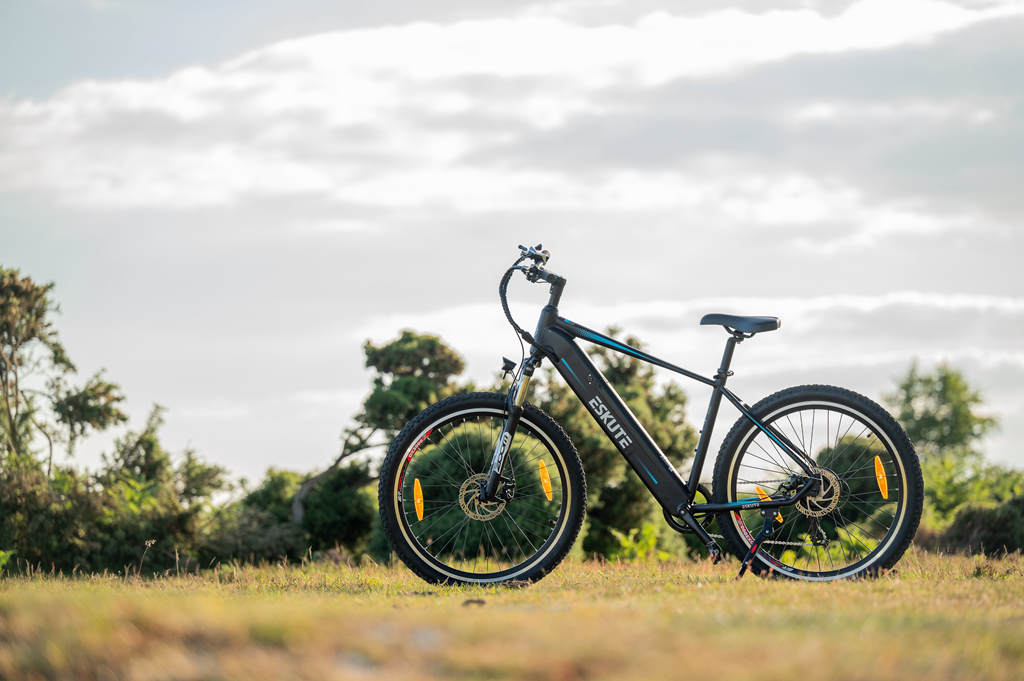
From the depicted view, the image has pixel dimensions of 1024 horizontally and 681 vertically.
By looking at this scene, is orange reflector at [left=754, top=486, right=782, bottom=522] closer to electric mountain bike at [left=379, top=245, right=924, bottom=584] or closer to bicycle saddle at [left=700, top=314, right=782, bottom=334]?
electric mountain bike at [left=379, top=245, right=924, bottom=584]

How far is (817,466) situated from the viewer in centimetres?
525

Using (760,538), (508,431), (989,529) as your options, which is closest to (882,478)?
(760,538)

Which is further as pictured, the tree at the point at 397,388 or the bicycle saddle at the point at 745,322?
the tree at the point at 397,388

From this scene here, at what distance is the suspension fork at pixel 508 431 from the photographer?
17.1ft

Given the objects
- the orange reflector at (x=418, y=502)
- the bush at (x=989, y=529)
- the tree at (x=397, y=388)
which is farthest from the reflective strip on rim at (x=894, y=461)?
the tree at (x=397, y=388)

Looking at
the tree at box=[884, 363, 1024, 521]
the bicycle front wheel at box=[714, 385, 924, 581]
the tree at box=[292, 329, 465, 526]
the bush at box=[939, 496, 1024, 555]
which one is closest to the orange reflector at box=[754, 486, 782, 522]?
the bicycle front wheel at box=[714, 385, 924, 581]

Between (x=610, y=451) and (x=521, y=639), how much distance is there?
12225 mm

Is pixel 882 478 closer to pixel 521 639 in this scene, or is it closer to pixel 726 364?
pixel 726 364

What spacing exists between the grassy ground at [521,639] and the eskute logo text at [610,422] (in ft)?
4.07

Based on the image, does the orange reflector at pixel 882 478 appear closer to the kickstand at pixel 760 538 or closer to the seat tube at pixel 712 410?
the kickstand at pixel 760 538

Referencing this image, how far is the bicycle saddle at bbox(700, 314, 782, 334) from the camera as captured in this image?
5.21m

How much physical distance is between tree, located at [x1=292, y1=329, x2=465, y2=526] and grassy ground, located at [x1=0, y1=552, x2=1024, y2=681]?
1525cm

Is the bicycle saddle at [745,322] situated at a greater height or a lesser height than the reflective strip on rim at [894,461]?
greater

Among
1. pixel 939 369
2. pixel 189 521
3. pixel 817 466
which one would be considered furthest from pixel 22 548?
pixel 939 369
